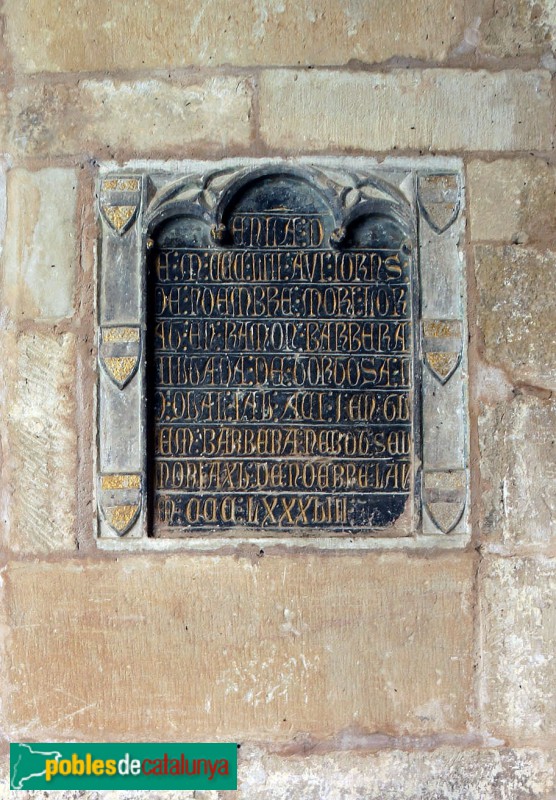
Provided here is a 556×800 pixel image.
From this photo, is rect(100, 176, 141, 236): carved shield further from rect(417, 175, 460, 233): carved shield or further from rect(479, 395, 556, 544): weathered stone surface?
rect(479, 395, 556, 544): weathered stone surface

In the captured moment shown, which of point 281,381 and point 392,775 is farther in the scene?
point 281,381

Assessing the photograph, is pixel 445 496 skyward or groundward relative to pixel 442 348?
groundward

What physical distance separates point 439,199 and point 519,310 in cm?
56

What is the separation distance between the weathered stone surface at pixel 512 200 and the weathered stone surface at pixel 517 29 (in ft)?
1.53

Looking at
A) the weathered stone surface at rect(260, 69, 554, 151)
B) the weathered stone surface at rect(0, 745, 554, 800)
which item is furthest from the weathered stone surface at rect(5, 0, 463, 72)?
the weathered stone surface at rect(0, 745, 554, 800)

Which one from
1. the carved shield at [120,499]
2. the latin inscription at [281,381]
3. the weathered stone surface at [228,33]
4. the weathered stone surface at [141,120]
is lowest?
the carved shield at [120,499]

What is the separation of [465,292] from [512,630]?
4.47 ft

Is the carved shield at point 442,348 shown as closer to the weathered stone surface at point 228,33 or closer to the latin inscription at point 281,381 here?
the latin inscription at point 281,381

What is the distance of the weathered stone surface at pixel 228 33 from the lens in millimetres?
3178

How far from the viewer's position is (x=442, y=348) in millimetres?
3111

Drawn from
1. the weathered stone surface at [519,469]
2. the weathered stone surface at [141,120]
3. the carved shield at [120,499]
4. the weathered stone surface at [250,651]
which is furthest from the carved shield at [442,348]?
the carved shield at [120,499]

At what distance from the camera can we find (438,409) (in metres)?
3.11

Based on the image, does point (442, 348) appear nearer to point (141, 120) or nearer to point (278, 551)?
point (278, 551)

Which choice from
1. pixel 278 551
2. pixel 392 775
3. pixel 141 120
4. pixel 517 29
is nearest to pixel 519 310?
pixel 517 29
